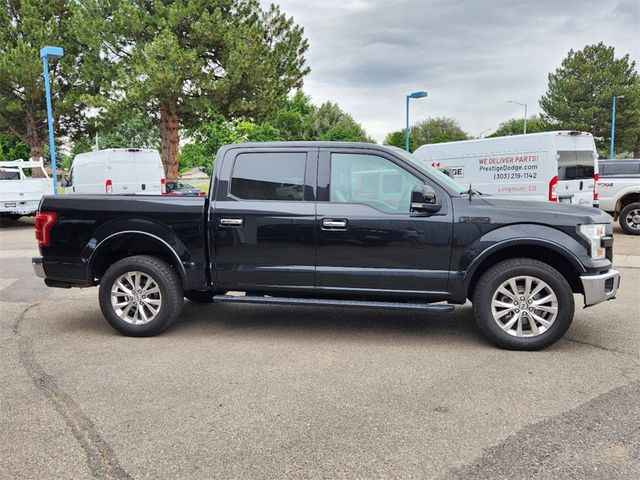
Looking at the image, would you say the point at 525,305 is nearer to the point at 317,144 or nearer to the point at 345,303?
the point at 345,303

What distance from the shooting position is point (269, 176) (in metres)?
5.17

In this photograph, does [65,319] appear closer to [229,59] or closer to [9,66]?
[229,59]

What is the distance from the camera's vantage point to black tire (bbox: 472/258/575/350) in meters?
4.64

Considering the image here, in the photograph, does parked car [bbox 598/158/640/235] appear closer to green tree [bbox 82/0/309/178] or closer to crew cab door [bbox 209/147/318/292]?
crew cab door [bbox 209/147/318/292]

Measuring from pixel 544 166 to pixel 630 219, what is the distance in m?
3.57

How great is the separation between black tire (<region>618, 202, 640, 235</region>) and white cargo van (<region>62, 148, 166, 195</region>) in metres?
13.0

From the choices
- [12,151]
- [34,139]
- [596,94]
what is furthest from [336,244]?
[12,151]

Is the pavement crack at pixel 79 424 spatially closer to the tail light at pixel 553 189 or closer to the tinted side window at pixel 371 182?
the tinted side window at pixel 371 182

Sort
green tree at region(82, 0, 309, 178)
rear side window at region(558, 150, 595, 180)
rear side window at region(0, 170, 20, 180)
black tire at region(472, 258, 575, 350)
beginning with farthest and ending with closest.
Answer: green tree at region(82, 0, 309, 178) < rear side window at region(0, 170, 20, 180) < rear side window at region(558, 150, 595, 180) < black tire at region(472, 258, 575, 350)

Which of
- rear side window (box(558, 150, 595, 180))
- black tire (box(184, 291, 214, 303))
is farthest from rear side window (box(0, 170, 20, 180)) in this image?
rear side window (box(558, 150, 595, 180))

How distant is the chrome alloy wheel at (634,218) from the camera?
1329 cm

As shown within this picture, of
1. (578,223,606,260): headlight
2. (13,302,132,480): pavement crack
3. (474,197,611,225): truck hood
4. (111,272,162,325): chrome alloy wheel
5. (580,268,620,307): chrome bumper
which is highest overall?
(474,197,611,225): truck hood

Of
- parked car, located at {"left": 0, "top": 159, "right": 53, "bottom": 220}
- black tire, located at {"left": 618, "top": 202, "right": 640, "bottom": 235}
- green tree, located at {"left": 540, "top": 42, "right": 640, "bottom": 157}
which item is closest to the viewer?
black tire, located at {"left": 618, "top": 202, "right": 640, "bottom": 235}

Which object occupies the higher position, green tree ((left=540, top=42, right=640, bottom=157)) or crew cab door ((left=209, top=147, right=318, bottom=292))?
green tree ((left=540, top=42, right=640, bottom=157))
